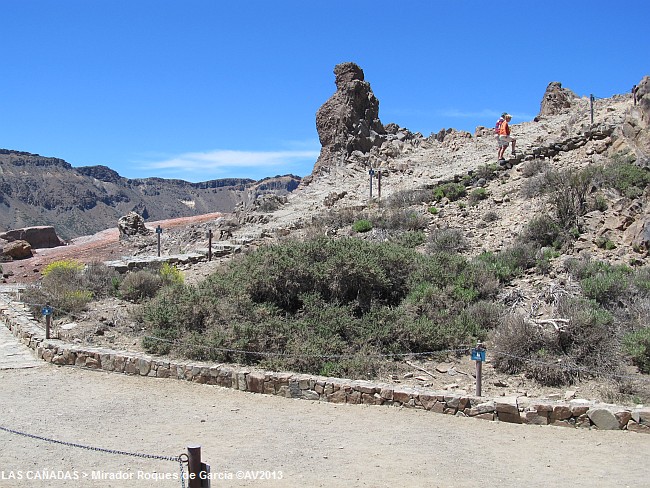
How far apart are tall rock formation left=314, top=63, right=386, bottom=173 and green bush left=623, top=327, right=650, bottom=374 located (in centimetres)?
2139

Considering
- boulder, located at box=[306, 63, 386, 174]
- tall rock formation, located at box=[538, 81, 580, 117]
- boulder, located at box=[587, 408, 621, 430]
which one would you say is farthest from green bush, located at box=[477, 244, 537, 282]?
tall rock formation, located at box=[538, 81, 580, 117]

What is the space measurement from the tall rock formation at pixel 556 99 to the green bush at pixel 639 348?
24.4 metres

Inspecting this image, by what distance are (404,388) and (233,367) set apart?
8.73 ft

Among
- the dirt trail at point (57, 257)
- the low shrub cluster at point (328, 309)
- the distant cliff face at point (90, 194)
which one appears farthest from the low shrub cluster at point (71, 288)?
the distant cliff face at point (90, 194)

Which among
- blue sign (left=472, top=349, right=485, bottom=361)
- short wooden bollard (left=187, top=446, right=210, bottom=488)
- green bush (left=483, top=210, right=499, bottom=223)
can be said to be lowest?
short wooden bollard (left=187, top=446, right=210, bottom=488)

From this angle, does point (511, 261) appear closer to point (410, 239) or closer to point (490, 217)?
point (410, 239)

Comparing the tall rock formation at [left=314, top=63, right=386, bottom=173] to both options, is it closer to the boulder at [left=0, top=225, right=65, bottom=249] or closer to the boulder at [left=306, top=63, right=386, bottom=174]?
the boulder at [left=306, top=63, right=386, bottom=174]

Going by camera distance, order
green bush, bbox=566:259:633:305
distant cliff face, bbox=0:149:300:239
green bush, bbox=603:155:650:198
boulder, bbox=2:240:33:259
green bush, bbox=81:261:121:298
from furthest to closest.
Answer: distant cliff face, bbox=0:149:300:239 < boulder, bbox=2:240:33:259 < green bush, bbox=81:261:121:298 < green bush, bbox=603:155:650:198 < green bush, bbox=566:259:633:305

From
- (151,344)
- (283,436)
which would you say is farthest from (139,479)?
(151,344)

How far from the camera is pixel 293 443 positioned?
21.7 feet

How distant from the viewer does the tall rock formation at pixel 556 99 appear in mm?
31250

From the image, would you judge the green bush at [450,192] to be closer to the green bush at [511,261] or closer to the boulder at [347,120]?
the green bush at [511,261]

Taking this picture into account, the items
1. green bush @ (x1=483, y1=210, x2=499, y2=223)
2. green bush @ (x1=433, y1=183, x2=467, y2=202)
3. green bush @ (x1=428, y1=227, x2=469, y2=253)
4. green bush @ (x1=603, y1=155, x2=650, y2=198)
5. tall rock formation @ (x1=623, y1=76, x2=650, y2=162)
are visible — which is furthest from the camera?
green bush @ (x1=433, y1=183, x2=467, y2=202)

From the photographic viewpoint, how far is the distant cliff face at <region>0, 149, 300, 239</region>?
270 ft
